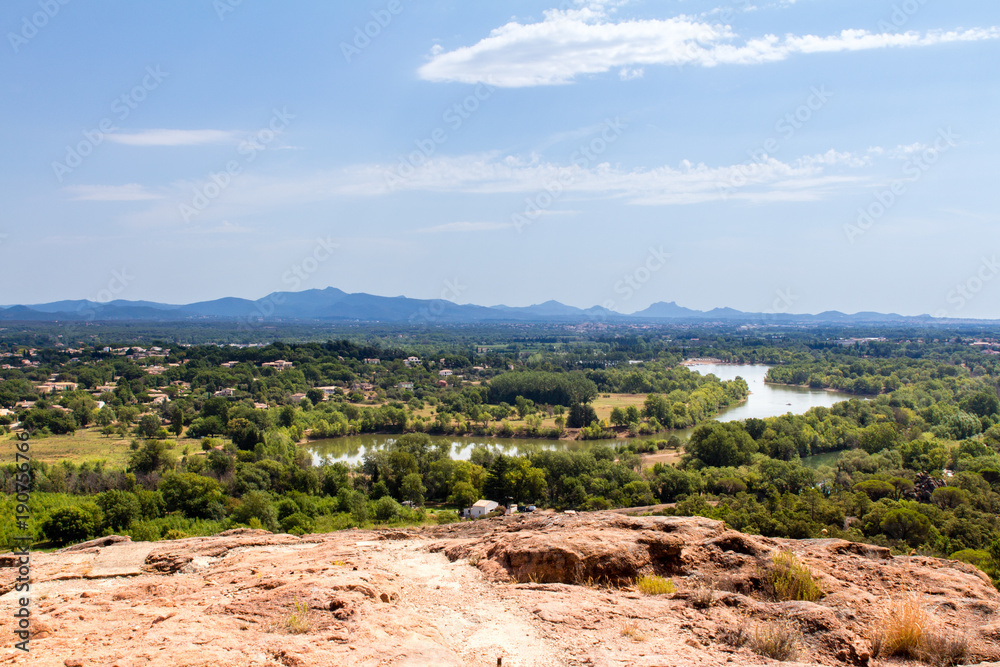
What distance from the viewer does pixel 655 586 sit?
8734 mm

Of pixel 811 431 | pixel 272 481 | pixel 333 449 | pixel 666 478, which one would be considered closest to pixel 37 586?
pixel 272 481

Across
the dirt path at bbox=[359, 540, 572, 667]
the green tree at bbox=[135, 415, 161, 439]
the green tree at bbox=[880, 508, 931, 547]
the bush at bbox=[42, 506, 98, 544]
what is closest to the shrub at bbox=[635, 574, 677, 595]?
the dirt path at bbox=[359, 540, 572, 667]

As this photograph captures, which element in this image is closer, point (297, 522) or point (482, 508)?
point (297, 522)

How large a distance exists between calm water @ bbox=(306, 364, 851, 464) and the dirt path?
37.0 metres

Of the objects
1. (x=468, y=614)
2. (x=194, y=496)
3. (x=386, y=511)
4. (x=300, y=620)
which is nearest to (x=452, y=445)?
(x=386, y=511)

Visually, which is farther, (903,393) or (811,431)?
(903,393)

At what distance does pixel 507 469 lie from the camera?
36844 mm

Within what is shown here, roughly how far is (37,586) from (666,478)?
104 ft

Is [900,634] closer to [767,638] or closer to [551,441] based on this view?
[767,638]

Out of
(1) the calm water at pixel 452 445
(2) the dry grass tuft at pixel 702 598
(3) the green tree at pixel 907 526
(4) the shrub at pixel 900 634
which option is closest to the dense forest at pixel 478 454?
(3) the green tree at pixel 907 526

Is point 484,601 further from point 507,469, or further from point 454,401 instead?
point 454,401

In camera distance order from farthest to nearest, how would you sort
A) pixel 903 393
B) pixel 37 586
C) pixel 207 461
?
pixel 903 393
pixel 207 461
pixel 37 586

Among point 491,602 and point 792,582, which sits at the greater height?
point 792,582

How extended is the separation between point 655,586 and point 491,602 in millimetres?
2357
